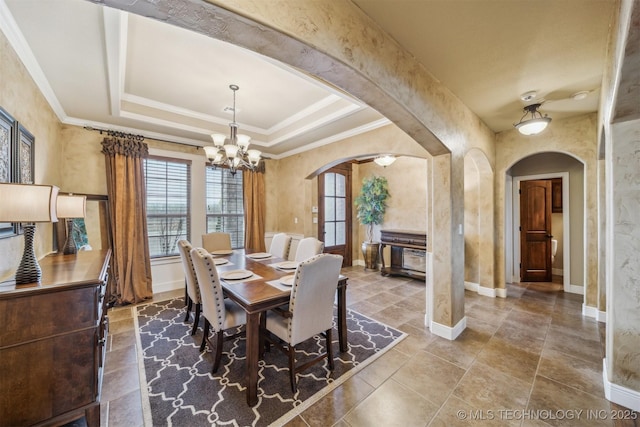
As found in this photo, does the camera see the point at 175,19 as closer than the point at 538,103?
Yes

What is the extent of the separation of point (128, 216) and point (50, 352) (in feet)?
9.01

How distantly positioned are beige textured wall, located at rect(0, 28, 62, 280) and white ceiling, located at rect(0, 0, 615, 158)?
12 cm

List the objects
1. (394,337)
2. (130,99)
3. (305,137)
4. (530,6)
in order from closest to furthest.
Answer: (530,6), (394,337), (130,99), (305,137)

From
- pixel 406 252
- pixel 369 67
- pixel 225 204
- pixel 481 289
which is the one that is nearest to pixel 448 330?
pixel 481 289

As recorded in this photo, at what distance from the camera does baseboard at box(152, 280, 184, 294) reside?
4.05 meters

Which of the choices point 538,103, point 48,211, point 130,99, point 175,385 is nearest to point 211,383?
point 175,385

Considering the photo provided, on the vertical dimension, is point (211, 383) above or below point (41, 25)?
below

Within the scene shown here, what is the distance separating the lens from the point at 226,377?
2.08m

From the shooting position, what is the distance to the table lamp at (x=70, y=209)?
2.21 meters

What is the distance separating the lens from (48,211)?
1.38m

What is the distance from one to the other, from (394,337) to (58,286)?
2.84 m

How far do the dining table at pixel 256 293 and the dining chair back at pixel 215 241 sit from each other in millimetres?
787

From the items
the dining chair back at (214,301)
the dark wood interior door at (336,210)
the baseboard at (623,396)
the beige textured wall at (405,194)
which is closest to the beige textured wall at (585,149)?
the beige textured wall at (405,194)

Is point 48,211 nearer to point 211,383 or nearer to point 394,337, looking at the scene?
point 211,383
